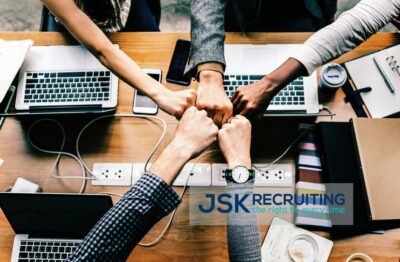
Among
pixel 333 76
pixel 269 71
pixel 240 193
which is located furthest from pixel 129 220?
pixel 333 76

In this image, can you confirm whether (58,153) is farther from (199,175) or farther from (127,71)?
(199,175)

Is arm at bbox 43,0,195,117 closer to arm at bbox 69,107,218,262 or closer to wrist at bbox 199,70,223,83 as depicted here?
wrist at bbox 199,70,223,83

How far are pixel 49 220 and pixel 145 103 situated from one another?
439 mm

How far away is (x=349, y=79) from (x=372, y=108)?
0.12m

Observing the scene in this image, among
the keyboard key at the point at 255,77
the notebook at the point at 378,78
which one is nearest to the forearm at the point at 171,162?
the keyboard key at the point at 255,77

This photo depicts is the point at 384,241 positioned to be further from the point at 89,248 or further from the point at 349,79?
the point at 89,248

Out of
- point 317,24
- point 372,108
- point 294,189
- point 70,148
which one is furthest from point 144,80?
point 317,24

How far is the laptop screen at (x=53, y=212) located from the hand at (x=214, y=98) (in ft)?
1.23

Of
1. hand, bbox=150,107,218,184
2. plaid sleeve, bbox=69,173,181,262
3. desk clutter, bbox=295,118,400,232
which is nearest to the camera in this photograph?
plaid sleeve, bbox=69,173,181,262

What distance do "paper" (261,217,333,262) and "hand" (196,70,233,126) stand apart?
333 mm

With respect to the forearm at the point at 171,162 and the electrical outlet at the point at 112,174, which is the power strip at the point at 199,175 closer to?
the electrical outlet at the point at 112,174

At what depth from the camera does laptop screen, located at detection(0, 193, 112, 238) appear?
1.06 metres

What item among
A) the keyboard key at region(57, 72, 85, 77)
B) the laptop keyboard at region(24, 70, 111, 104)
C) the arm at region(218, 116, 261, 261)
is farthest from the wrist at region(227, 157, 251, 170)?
the keyboard key at region(57, 72, 85, 77)

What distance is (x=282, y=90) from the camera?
4.09 ft
